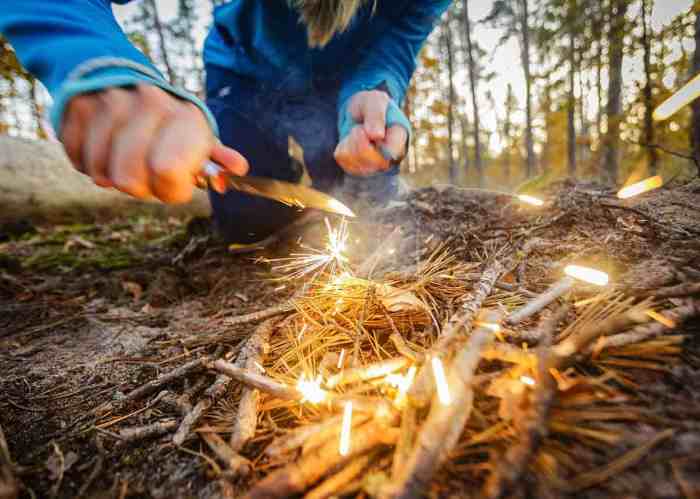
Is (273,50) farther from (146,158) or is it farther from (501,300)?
(501,300)

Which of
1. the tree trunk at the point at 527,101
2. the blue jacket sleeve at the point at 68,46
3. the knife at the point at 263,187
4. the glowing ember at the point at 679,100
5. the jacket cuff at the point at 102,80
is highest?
the tree trunk at the point at 527,101

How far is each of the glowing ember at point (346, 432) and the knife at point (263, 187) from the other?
2.48 ft

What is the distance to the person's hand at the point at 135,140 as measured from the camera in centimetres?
81

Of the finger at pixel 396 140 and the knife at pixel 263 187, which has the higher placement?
the finger at pixel 396 140

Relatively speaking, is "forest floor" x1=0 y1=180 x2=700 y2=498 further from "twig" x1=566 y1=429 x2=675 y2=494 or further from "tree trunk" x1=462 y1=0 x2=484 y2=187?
"tree trunk" x1=462 y1=0 x2=484 y2=187

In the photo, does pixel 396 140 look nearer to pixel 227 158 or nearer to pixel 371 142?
pixel 371 142

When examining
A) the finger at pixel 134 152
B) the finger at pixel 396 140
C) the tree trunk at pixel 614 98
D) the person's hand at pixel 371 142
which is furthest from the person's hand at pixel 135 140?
the tree trunk at pixel 614 98

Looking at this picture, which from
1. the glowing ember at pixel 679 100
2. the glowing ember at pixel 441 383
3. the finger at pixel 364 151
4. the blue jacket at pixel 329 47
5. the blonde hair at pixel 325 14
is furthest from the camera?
the blue jacket at pixel 329 47

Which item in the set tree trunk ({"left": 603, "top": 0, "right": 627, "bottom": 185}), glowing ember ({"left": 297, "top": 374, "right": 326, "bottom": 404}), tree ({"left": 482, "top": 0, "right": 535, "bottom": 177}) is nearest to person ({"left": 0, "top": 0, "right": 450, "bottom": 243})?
glowing ember ({"left": 297, "top": 374, "right": 326, "bottom": 404})

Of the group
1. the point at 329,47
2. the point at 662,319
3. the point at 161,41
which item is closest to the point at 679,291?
the point at 662,319

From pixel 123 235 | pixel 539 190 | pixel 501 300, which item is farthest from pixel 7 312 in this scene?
pixel 539 190

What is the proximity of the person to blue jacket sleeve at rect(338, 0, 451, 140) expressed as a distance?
0.03 feet

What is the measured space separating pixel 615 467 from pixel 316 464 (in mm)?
531

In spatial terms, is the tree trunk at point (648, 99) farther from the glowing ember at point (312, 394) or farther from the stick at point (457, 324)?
the glowing ember at point (312, 394)
